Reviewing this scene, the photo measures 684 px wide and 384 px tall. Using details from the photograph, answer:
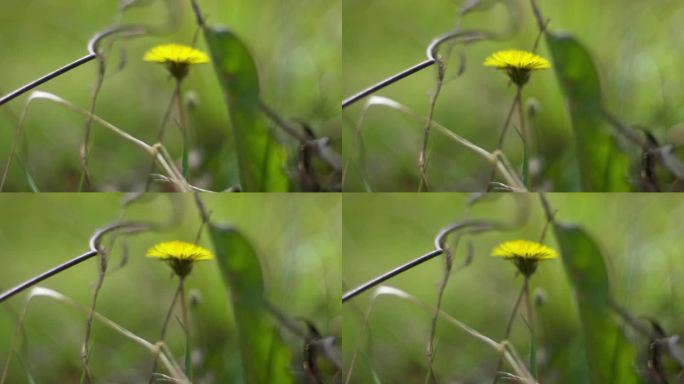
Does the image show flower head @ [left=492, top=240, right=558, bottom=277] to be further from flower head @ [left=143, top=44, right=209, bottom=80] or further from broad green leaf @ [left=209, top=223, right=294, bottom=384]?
flower head @ [left=143, top=44, right=209, bottom=80]

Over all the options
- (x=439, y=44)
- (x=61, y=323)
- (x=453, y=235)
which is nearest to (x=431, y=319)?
(x=453, y=235)

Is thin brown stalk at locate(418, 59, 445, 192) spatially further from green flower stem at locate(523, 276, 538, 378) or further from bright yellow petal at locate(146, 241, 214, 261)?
bright yellow petal at locate(146, 241, 214, 261)

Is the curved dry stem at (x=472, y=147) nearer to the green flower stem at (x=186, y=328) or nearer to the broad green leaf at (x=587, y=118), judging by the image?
the broad green leaf at (x=587, y=118)

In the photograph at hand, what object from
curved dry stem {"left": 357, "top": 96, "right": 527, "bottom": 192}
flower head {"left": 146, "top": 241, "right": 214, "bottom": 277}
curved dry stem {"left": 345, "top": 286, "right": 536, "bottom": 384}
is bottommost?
curved dry stem {"left": 345, "top": 286, "right": 536, "bottom": 384}

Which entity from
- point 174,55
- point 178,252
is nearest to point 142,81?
point 174,55

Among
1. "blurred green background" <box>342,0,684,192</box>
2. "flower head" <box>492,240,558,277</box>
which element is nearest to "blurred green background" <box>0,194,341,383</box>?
"blurred green background" <box>342,0,684,192</box>

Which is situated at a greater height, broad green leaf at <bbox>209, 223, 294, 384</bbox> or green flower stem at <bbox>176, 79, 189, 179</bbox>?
green flower stem at <bbox>176, 79, 189, 179</bbox>

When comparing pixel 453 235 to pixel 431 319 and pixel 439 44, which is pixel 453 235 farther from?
pixel 439 44
